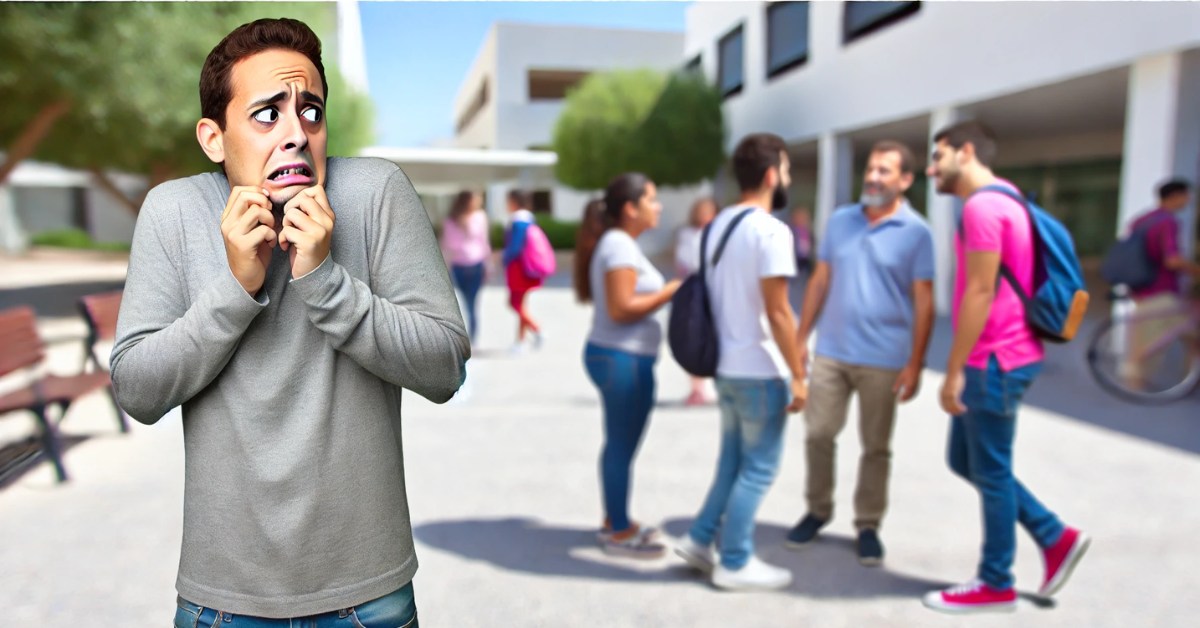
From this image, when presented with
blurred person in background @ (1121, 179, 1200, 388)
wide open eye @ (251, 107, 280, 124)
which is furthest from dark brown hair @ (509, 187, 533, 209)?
wide open eye @ (251, 107, 280, 124)

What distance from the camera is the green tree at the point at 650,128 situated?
73.2ft

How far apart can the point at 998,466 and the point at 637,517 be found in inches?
66.4

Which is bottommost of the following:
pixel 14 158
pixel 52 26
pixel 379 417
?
pixel 379 417

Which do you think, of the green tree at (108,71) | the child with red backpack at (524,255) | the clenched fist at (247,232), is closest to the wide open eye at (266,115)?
the clenched fist at (247,232)

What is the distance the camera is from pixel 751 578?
3180 mm

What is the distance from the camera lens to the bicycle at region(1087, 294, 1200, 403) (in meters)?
6.31

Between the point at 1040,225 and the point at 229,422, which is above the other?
the point at 1040,225

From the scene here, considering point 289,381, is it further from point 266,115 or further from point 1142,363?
point 1142,363

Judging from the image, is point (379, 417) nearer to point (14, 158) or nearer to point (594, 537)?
point (594, 537)

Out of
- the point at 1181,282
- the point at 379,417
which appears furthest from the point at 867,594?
the point at 1181,282

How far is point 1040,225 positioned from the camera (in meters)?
2.84

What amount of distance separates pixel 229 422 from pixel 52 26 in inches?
432

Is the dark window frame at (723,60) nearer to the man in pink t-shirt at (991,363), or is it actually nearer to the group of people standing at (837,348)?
the group of people standing at (837,348)

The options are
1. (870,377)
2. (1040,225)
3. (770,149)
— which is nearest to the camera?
(1040,225)
